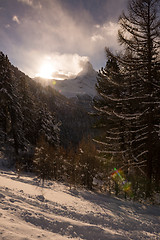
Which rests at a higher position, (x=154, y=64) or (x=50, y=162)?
(x=154, y=64)

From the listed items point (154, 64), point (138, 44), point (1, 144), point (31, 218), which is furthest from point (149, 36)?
point (1, 144)

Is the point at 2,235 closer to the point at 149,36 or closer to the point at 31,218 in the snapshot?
the point at 31,218

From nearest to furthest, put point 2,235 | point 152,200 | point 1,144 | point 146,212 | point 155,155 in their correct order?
point 2,235
point 146,212
point 152,200
point 155,155
point 1,144

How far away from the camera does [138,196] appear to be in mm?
8914

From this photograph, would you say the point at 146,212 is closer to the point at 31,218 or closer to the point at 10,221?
the point at 31,218

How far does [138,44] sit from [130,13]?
181 centimetres

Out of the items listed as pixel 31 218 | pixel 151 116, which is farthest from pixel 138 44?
pixel 31 218

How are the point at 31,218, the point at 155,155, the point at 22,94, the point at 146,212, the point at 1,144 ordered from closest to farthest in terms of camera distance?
the point at 31,218 → the point at 146,212 → the point at 155,155 → the point at 1,144 → the point at 22,94

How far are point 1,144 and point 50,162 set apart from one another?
361 inches

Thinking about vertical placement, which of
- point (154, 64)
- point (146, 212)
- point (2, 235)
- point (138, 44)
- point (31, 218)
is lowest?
point (146, 212)

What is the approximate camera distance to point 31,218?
306 cm

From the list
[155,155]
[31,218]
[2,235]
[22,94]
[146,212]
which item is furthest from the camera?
[22,94]

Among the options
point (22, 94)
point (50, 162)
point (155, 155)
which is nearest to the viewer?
point (155, 155)

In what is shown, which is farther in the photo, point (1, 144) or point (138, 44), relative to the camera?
point (1, 144)
